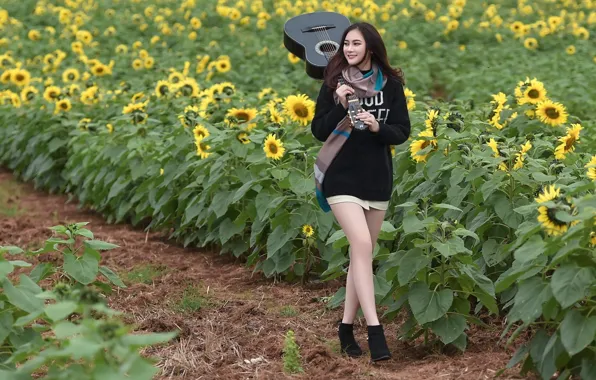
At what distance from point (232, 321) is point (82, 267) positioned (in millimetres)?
927

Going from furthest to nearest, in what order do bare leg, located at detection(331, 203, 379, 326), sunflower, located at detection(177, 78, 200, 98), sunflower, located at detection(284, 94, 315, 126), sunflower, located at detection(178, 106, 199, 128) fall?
sunflower, located at detection(177, 78, 200, 98) → sunflower, located at detection(178, 106, 199, 128) → sunflower, located at detection(284, 94, 315, 126) → bare leg, located at detection(331, 203, 379, 326)

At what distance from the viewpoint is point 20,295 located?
14.2 feet

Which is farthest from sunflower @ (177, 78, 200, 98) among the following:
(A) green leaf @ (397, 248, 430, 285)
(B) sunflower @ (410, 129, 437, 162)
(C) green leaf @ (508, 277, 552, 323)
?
(C) green leaf @ (508, 277, 552, 323)

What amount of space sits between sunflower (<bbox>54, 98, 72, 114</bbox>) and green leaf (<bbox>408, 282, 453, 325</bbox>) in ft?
19.8

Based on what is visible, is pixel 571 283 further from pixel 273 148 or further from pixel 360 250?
pixel 273 148

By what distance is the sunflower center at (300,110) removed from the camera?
6.74 meters

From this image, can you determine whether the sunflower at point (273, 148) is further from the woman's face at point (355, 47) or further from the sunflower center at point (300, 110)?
the woman's face at point (355, 47)

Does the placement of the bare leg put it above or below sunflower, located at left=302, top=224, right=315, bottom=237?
above

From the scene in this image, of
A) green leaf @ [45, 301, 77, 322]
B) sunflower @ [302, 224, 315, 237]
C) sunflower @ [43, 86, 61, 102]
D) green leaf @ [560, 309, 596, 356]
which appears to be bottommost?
sunflower @ [43, 86, 61, 102]

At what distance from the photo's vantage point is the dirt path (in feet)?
16.6

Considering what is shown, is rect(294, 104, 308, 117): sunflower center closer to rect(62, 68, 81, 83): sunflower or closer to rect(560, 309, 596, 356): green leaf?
rect(560, 309, 596, 356): green leaf

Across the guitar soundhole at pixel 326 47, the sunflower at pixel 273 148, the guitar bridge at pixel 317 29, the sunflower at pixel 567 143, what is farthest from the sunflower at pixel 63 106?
the sunflower at pixel 567 143

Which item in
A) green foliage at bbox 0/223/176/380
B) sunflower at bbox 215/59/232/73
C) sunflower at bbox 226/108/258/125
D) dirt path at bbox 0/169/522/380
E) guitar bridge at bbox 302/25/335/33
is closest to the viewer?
green foliage at bbox 0/223/176/380

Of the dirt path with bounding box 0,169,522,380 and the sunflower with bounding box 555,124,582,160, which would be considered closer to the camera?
the dirt path with bounding box 0,169,522,380
